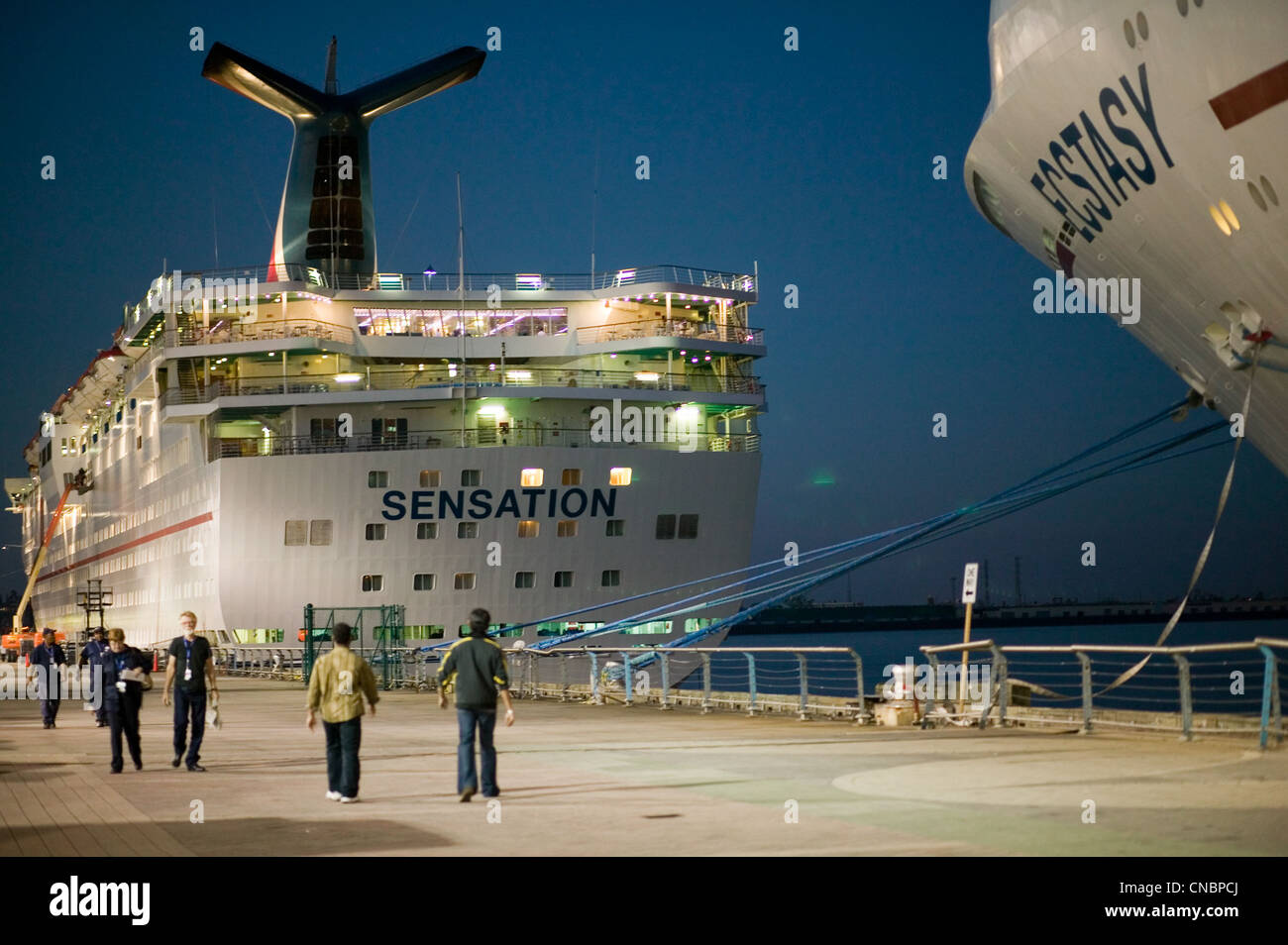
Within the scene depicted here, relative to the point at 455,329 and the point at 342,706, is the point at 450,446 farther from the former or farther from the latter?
the point at 342,706

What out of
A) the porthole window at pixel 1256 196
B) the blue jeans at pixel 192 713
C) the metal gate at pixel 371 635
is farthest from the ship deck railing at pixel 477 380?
the porthole window at pixel 1256 196

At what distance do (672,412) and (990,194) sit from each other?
24.0 m

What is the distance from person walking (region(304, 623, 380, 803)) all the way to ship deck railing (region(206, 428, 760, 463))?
29739 mm

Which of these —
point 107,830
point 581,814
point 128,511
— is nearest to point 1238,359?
point 581,814

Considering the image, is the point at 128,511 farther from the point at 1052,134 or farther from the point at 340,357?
the point at 1052,134

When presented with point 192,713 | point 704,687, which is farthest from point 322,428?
point 192,713

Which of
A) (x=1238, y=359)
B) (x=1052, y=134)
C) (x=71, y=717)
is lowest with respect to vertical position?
(x=71, y=717)

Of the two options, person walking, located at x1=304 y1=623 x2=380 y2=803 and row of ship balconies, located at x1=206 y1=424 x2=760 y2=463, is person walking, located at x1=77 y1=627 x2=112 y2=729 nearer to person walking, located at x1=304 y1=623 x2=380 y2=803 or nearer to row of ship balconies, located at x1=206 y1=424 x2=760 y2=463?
person walking, located at x1=304 y1=623 x2=380 y2=803

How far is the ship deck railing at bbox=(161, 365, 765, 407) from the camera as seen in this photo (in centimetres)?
4275

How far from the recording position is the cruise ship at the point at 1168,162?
471 inches

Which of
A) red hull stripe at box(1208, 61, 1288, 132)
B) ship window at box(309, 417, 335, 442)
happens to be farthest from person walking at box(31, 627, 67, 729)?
ship window at box(309, 417, 335, 442)

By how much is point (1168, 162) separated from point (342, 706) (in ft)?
28.4

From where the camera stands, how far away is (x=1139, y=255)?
1548 centimetres
